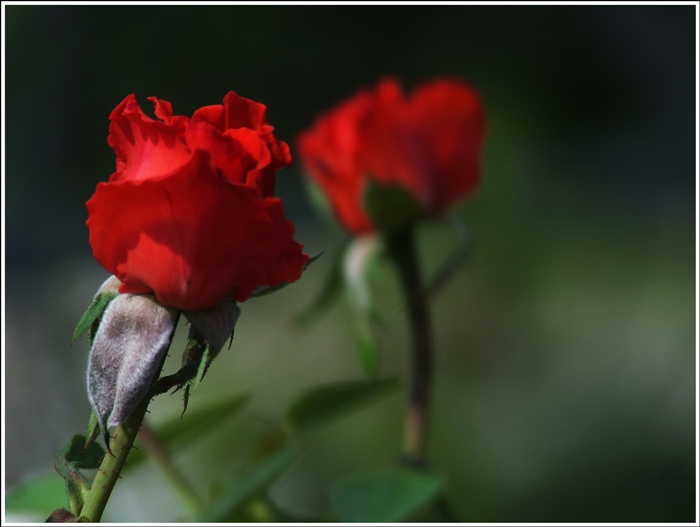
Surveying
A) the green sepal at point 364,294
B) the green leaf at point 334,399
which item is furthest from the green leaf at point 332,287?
the green leaf at point 334,399

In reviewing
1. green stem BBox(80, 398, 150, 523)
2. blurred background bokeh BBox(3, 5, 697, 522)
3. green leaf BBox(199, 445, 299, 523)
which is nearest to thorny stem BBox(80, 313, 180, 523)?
green stem BBox(80, 398, 150, 523)

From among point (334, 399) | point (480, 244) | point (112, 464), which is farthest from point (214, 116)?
point (480, 244)

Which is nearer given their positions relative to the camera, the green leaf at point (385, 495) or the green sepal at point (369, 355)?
the green leaf at point (385, 495)

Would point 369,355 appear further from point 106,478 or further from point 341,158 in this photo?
point 106,478

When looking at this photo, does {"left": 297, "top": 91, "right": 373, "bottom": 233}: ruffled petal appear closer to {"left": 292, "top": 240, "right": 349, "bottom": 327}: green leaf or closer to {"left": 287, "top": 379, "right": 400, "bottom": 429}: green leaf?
{"left": 292, "top": 240, "right": 349, "bottom": 327}: green leaf

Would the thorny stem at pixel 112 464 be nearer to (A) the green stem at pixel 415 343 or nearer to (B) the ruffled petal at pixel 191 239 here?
(B) the ruffled petal at pixel 191 239

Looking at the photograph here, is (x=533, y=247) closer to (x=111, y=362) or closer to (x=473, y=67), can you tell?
(x=473, y=67)
